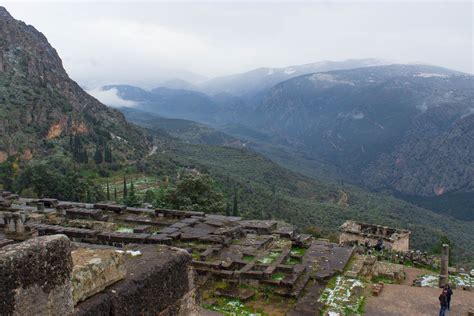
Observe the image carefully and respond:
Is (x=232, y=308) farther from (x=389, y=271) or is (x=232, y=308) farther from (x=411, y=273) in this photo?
(x=411, y=273)

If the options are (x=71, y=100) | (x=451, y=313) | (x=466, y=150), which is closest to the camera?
(x=451, y=313)

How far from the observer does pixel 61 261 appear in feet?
15.8

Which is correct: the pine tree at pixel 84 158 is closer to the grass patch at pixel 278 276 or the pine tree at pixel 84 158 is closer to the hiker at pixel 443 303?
the grass patch at pixel 278 276

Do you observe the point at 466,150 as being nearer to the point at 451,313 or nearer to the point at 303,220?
the point at 303,220

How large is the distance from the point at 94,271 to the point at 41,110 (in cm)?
8181

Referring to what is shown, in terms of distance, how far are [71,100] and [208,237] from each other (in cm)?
8880

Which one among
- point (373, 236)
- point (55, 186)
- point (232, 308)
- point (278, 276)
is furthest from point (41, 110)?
point (232, 308)

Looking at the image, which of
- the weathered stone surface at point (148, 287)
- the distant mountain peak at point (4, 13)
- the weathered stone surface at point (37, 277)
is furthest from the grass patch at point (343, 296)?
the distant mountain peak at point (4, 13)

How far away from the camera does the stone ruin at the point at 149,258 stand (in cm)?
484

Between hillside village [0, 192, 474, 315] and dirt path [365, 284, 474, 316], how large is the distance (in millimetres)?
49

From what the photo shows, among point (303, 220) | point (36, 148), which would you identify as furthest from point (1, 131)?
point (303, 220)

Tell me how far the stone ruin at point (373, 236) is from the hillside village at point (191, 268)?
9 cm

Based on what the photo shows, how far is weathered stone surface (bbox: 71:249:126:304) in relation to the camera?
5.50 m

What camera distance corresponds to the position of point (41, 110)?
80.1 meters
